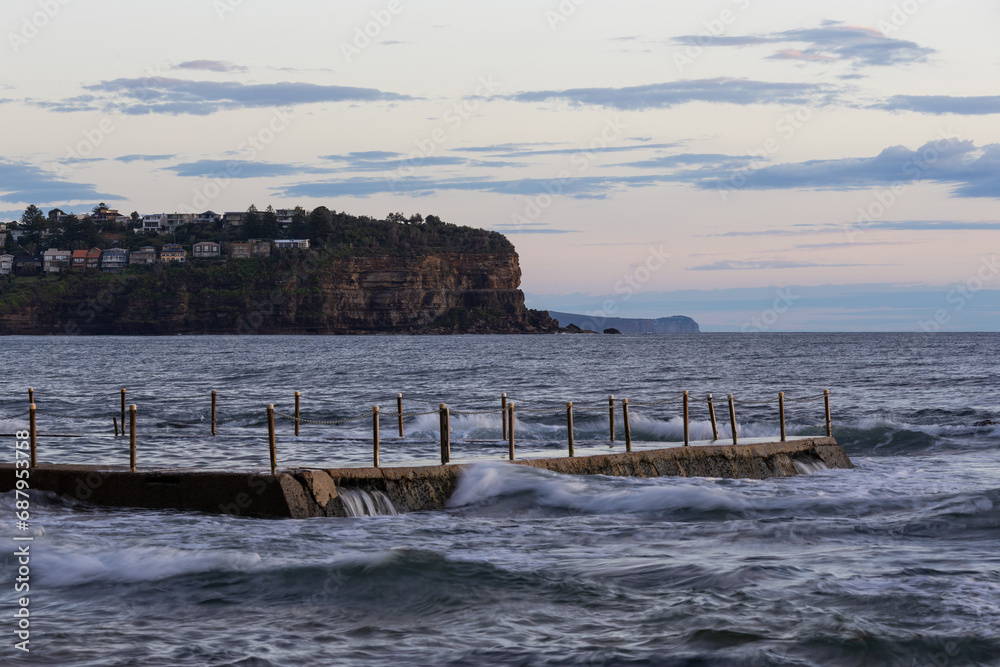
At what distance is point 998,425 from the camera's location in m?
33.2

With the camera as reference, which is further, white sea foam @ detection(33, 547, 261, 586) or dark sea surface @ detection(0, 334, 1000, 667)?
white sea foam @ detection(33, 547, 261, 586)

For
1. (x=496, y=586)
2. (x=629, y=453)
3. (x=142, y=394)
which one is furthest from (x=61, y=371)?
(x=496, y=586)

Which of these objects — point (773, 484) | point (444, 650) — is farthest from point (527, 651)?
point (773, 484)

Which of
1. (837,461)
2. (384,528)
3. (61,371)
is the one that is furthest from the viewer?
(61,371)

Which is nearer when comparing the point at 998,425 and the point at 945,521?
the point at 945,521

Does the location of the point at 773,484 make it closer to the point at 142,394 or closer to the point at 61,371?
the point at 142,394

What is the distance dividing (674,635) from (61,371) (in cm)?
7529

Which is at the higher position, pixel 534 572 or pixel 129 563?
pixel 129 563

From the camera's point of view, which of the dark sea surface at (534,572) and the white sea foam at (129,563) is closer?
the dark sea surface at (534,572)

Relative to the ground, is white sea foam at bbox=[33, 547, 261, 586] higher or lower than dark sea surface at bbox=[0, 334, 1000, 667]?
higher

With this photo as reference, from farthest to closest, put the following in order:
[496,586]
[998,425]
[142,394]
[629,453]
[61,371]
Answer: [61,371] → [142,394] → [998,425] → [629,453] → [496,586]

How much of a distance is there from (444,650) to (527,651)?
85 cm

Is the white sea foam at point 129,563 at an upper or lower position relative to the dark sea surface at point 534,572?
upper

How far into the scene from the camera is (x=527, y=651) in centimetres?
955
